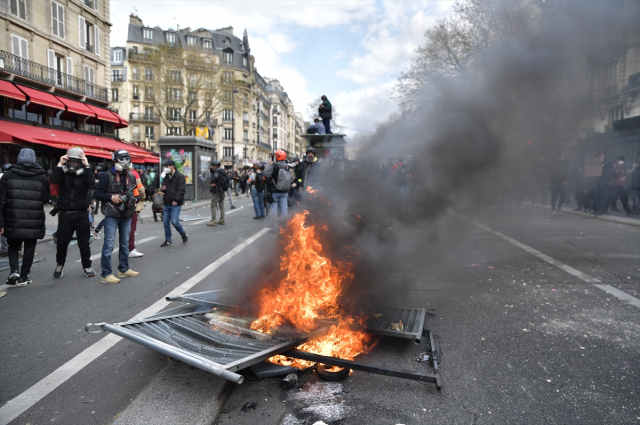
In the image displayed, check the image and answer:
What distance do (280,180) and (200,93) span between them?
3085cm

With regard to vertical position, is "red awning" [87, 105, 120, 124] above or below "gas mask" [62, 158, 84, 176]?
above

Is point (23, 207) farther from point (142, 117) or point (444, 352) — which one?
point (142, 117)

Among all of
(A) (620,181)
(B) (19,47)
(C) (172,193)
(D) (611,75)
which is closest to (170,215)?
(C) (172,193)

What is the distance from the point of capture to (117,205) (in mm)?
5605

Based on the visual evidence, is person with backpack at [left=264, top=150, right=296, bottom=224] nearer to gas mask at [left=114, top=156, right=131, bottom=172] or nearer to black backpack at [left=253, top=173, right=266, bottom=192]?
black backpack at [left=253, top=173, right=266, bottom=192]

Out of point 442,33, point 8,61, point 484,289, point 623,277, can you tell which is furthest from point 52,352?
point 442,33

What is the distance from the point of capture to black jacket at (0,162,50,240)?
519cm

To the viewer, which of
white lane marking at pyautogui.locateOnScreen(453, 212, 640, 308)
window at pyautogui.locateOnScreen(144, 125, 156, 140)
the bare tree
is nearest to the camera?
white lane marking at pyautogui.locateOnScreen(453, 212, 640, 308)

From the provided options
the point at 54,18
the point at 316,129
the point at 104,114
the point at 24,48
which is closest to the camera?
the point at 316,129

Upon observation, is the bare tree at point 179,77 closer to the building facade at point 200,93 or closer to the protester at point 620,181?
the building facade at point 200,93

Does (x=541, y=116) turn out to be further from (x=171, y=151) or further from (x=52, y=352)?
(x=171, y=151)

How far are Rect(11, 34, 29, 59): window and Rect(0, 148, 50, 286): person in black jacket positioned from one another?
1792 centimetres

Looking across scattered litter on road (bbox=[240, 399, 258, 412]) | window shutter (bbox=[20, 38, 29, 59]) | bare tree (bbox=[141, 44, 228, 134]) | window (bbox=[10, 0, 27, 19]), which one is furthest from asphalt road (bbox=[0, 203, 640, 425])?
bare tree (bbox=[141, 44, 228, 134])

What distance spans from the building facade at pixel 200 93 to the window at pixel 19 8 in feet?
35.2
